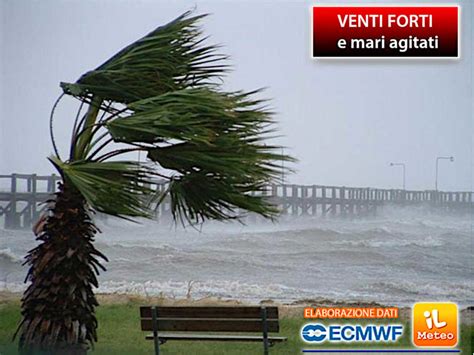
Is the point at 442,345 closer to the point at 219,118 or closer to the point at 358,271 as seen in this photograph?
the point at 358,271

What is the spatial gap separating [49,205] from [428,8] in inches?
113

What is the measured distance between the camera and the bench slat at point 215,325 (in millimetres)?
6680

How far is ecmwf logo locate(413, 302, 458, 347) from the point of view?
6.85m

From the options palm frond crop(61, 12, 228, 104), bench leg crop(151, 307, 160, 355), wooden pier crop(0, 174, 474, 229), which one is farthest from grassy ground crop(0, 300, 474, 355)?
palm frond crop(61, 12, 228, 104)

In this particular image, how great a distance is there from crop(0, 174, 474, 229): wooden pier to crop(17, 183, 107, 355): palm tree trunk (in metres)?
0.22

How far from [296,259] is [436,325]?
3.42ft

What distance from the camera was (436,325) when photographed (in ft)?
22.5

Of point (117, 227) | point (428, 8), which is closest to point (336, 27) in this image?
point (428, 8)

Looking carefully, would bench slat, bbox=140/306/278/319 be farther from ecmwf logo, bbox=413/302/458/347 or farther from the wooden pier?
ecmwf logo, bbox=413/302/458/347

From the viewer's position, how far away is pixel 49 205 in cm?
694

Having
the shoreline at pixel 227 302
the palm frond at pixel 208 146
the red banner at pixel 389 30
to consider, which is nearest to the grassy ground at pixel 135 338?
the shoreline at pixel 227 302

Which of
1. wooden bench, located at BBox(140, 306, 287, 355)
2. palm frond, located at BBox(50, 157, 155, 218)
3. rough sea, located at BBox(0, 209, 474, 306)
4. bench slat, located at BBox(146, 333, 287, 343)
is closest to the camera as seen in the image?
palm frond, located at BBox(50, 157, 155, 218)

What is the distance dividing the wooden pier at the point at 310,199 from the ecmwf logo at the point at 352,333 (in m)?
0.80

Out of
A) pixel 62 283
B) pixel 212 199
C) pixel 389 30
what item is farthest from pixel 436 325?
pixel 62 283
